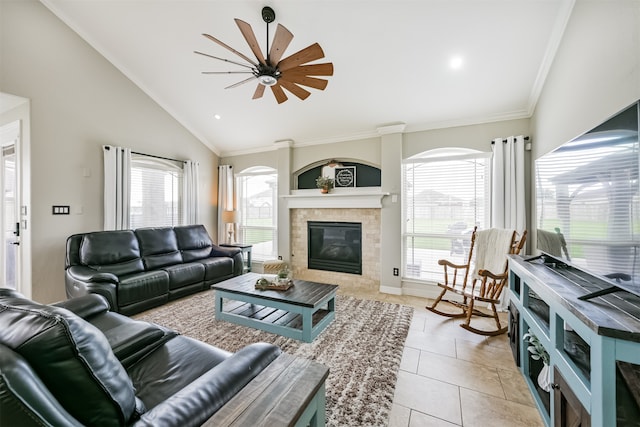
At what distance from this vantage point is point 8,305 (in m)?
→ 0.89

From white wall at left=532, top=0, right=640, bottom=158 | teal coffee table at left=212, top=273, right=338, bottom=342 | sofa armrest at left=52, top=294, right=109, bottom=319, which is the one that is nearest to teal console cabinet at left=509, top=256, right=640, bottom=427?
white wall at left=532, top=0, right=640, bottom=158

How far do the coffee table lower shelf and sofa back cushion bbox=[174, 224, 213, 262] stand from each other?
1502 mm

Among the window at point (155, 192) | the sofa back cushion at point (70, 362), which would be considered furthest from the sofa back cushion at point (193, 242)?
the sofa back cushion at point (70, 362)

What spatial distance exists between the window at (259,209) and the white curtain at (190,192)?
2.79 ft

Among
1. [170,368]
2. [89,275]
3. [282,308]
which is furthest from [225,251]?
[170,368]

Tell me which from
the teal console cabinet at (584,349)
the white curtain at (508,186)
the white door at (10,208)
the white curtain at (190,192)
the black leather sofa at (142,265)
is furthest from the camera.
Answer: the white curtain at (190,192)

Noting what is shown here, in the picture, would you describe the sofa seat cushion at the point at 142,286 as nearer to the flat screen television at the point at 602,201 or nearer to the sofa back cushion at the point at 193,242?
the sofa back cushion at the point at 193,242

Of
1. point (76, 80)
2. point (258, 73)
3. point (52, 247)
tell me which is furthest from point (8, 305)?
point (76, 80)

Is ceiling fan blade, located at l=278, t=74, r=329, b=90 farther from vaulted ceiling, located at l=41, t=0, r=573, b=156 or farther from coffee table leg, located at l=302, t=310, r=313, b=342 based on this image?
coffee table leg, located at l=302, t=310, r=313, b=342

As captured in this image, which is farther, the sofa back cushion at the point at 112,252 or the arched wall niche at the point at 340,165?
the arched wall niche at the point at 340,165

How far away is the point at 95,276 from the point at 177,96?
294 cm

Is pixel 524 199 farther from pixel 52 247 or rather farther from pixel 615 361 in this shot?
pixel 52 247

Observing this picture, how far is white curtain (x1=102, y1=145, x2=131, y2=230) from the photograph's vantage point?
3.71 m

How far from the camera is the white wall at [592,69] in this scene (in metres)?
1.37
